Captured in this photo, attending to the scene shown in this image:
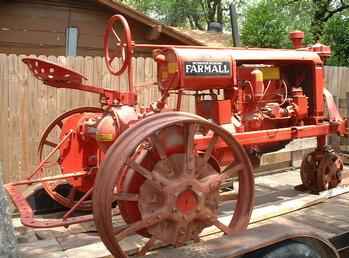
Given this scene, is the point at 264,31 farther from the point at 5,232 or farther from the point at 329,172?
the point at 5,232

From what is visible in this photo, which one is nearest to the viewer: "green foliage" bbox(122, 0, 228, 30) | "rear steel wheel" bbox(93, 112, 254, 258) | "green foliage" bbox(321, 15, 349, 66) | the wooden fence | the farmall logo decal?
"rear steel wheel" bbox(93, 112, 254, 258)

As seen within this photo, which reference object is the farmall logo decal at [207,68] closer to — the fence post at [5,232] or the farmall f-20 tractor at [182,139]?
the farmall f-20 tractor at [182,139]

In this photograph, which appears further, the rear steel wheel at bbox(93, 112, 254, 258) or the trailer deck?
the trailer deck

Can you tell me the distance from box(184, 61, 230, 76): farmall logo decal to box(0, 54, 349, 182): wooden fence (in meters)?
A: 2.17

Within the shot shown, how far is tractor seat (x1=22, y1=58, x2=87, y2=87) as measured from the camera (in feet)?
10.8

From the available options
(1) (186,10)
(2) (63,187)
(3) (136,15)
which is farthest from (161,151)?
(1) (186,10)

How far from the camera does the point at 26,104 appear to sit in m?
5.32

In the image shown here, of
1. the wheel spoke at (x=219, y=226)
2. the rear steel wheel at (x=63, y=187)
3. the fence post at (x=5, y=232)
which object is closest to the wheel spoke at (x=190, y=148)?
the wheel spoke at (x=219, y=226)

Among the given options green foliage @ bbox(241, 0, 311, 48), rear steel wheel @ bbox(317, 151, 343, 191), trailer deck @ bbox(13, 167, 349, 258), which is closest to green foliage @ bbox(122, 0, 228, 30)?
green foliage @ bbox(241, 0, 311, 48)

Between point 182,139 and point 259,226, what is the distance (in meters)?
0.75

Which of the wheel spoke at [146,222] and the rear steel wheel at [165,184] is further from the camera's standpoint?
the wheel spoke at [146,222]

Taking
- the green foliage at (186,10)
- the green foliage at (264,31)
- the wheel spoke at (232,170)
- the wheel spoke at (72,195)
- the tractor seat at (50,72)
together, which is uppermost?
the green foliage at (186,10)

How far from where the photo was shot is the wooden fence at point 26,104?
5.20 meters

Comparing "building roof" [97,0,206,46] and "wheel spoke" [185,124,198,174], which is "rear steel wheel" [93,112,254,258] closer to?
"wheel spoke" [185,124,198,174]
